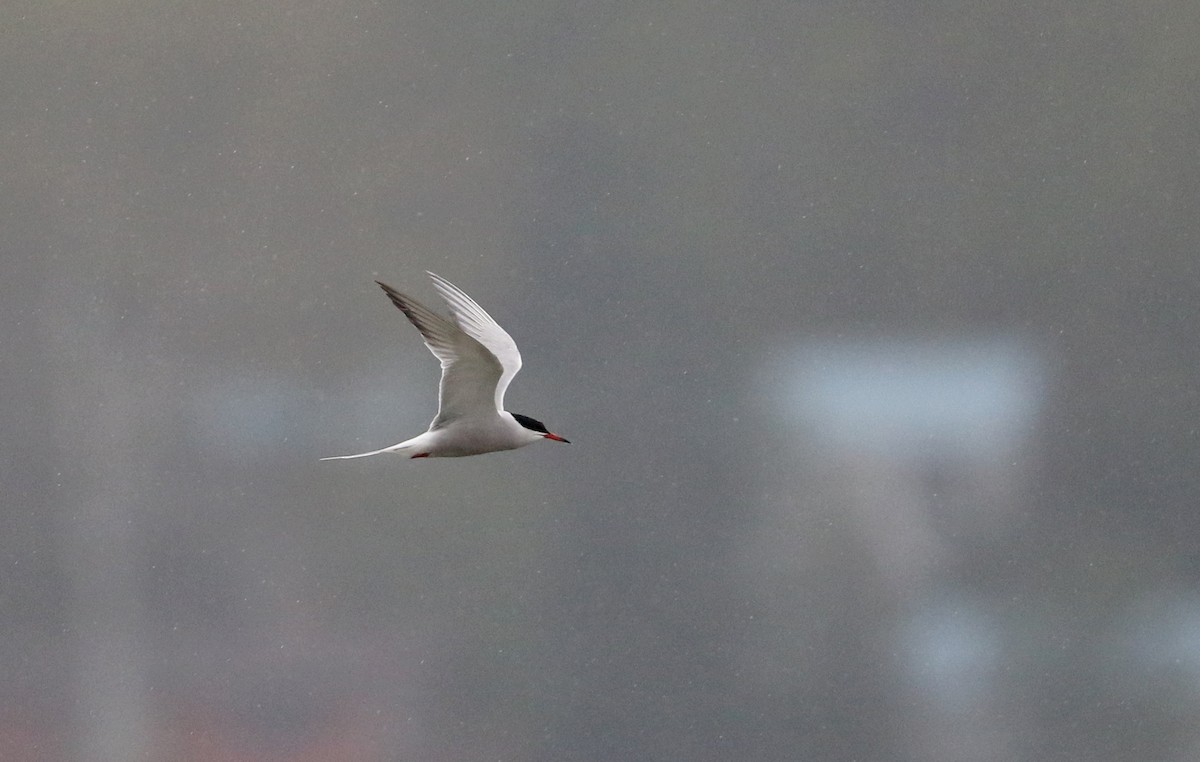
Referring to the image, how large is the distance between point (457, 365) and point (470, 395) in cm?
5

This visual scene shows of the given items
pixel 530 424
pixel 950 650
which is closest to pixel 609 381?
pixel 530 424

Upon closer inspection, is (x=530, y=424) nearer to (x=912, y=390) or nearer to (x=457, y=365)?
(x=457, y=365)

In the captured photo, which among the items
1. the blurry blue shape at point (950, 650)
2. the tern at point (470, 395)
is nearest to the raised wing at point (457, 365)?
the tern at point (470, 395)

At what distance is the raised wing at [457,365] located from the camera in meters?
1.82

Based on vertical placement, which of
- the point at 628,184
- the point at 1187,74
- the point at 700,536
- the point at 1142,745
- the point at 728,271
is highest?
the point at 1187,74

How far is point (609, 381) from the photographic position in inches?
92.3

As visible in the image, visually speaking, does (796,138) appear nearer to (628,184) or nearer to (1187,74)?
(628,184)

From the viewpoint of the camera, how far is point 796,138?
7.75 feet

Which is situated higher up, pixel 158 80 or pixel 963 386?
pixel 158 80

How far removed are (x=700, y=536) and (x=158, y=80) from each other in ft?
3.91

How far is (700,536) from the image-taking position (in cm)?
233

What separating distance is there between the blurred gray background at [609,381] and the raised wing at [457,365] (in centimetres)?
45

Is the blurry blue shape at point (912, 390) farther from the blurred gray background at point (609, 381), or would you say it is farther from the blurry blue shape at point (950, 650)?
the blurry blue shape at point (950, 650)

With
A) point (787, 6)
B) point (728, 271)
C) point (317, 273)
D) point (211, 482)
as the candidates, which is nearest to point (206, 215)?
point (317, 273)
